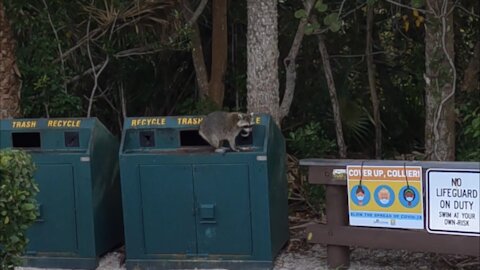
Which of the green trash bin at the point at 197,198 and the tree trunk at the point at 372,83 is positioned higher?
the tree trunk at the point at 372,83

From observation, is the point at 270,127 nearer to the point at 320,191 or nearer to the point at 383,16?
the point at 320,191

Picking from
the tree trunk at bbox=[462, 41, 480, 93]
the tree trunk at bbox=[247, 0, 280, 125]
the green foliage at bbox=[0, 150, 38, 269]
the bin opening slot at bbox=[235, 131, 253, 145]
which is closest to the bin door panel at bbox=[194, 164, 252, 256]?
the bin opening slot at bbox=[235, 131, 253, 145]

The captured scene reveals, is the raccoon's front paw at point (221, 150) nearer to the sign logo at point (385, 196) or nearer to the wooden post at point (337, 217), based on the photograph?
the wooden post at point (337, 217)

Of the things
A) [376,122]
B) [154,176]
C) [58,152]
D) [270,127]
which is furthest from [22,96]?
[376,122]

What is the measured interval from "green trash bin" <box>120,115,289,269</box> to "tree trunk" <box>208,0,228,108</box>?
9.93 ft

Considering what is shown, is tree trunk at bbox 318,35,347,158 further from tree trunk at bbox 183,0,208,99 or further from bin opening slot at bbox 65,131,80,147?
bin opening slot at bbox 65,131,80,147

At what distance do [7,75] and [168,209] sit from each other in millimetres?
2798

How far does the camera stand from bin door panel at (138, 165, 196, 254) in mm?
6469

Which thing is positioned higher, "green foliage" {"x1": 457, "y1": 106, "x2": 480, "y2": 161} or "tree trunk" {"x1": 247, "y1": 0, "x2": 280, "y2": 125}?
"tree trunk" {"x1": 247, "y1": 0, "x2": 280, "y2": 125}

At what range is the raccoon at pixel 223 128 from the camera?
6.41 meters

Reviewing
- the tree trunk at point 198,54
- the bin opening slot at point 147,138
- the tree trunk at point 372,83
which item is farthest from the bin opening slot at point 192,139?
the tree trunk at point 372,83

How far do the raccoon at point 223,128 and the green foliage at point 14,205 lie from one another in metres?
1.85

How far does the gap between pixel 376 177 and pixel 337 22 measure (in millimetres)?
2055

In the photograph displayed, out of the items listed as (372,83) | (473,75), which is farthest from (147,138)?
(473,75)
